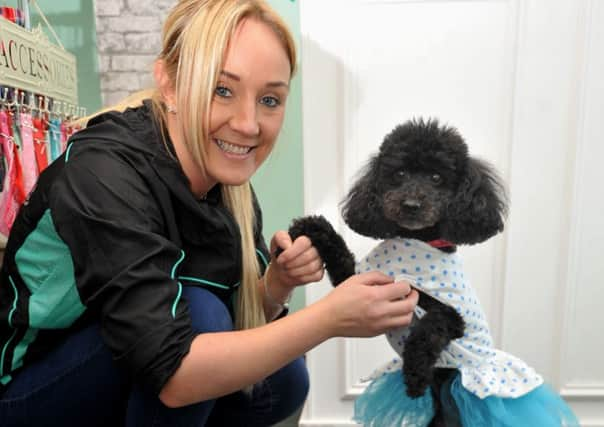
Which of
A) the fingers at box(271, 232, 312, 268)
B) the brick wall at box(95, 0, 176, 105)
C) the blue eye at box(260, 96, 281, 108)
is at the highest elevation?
the brick wall at box(95, 0, 176, 105)

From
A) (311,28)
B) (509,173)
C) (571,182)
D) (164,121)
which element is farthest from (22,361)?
(571,182)

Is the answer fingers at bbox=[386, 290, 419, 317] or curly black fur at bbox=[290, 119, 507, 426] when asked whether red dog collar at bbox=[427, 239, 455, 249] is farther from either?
fingers at bbox=[386, 290, 419, 317]

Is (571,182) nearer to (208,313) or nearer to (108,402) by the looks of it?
(208,313)

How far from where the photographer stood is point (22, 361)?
28.9 inches

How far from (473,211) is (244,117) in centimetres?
41

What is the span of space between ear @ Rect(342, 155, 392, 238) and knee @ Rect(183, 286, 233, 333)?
0.92ft

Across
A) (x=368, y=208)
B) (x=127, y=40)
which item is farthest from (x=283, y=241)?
(x=127, y=40)

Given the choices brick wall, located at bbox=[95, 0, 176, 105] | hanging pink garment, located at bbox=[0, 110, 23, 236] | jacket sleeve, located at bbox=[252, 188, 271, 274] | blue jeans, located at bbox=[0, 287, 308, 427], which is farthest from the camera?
brick wall, located at bbox=[95, 0, 176, 105]

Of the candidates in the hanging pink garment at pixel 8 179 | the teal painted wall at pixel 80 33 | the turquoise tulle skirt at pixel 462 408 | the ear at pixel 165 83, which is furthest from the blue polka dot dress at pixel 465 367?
the teal painted wall at pixel 80 33

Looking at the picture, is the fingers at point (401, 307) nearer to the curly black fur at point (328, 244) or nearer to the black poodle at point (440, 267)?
the black poodle at point (440, 267)

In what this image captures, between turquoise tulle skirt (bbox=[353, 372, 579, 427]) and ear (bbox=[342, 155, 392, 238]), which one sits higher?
ear (bbox=[342, 155, 392, 238])

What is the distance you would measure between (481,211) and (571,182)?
70 centimetres

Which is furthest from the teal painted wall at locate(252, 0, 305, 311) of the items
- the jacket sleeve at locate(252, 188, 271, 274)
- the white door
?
the jacket sleeve at locate(252, 188, 271, 274)

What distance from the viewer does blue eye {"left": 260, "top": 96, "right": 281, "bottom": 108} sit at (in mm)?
765
